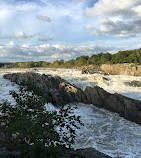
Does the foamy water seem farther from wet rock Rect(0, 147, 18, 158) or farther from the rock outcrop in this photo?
the rock outcrop

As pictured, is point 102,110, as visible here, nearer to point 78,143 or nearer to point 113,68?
point 78,143

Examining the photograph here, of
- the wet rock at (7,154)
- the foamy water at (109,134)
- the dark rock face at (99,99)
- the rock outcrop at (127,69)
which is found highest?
the rock outcrop at (127,69)

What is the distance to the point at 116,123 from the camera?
48.4ft

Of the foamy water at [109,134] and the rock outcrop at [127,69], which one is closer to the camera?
the foamy water at [109,134]

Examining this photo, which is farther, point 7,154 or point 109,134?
point 109,134

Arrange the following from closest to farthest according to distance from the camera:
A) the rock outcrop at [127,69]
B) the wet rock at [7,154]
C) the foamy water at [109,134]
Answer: the wet rock at [7,154], the foamy water at [109,134], the rock outcrop at [127,69]

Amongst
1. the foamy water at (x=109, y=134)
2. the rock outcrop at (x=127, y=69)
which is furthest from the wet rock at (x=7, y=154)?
the rock outcrop at (x=127, y=69)

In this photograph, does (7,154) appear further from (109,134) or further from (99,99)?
(99,99)

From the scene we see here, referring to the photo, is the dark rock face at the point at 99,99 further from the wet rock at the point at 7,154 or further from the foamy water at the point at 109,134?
the wet rock at the point at 7,154

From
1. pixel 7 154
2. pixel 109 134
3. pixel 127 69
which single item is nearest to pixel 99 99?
pixel 109 134

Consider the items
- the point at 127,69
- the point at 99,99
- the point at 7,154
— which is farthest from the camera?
the point at 127,69

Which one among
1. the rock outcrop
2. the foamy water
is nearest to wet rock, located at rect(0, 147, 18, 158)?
the foamy water

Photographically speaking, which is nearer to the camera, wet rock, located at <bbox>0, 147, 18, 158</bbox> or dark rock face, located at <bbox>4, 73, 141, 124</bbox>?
wet rock, located at <bbox>0, 147, 18, 158</bbox>

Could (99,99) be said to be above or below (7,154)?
below
